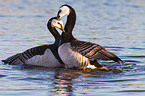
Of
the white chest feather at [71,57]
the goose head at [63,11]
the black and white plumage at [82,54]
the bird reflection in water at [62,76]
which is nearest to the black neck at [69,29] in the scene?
the goose head at [63,11]

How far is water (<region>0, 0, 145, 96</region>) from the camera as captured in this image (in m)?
9.34

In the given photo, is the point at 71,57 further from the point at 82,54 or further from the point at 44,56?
the point at 44,56

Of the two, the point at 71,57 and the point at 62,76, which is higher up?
the point at 71,57

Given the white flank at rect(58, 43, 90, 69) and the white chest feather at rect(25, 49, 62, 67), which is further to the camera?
the white chest feather at rect(25, 49, 62, 67)

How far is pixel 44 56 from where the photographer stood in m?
12.1

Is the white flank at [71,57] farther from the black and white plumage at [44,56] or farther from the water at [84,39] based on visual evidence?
the black and white plumage at [44,56]

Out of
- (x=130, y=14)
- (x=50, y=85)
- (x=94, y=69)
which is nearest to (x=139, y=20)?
(x=130, y=14)

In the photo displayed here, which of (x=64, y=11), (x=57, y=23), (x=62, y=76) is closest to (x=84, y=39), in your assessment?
(x=57, y=23)

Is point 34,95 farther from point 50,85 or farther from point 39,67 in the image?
point 39,67

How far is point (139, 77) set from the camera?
10391 mm

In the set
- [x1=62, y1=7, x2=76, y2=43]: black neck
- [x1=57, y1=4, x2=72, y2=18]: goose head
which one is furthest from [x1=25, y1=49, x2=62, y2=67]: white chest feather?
[x1=57, y1=4, x2=72, y2=18]: goose head

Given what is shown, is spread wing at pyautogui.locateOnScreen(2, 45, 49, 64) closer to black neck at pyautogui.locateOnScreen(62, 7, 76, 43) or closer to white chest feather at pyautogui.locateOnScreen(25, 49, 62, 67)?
→ white chest feather at pyautogui.locateOnScreen(25, 49, 62, 67)

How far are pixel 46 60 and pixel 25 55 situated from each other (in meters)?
0.84

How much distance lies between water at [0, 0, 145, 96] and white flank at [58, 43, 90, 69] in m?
0.25
